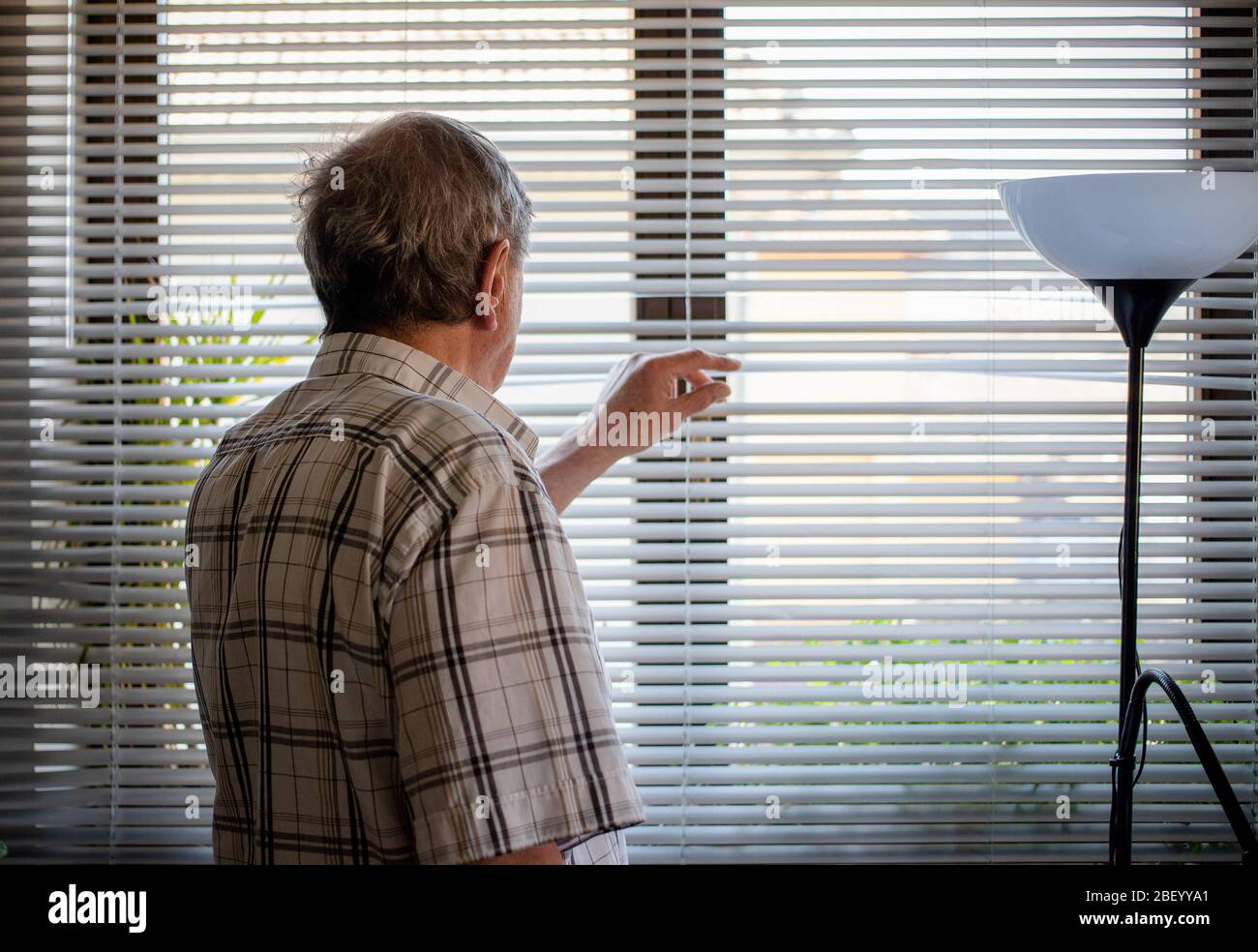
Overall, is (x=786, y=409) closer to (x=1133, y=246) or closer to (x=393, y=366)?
(x=1133, y=246)

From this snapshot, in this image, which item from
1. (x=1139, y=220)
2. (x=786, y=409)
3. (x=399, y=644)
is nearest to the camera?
(x=399, y=644)

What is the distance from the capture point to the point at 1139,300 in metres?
1.32

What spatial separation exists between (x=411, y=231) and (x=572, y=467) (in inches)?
22.3

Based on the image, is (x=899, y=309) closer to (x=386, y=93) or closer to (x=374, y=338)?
(x=386, y=93)

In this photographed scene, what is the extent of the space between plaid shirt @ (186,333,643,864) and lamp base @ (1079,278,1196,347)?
37.1 inches

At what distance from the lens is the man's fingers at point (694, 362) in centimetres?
133

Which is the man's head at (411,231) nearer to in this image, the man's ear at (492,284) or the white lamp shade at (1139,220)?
the man's ear at (492,284)

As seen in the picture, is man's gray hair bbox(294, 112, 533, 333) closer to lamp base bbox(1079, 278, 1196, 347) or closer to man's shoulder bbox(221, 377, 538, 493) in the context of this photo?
man's shoulder bbox(221, 377, 538, 493)

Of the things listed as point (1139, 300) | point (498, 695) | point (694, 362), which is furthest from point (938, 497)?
point (498, 695)

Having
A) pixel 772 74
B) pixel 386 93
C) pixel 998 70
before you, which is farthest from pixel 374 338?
pixel 998 70

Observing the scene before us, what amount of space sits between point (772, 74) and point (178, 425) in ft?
4.18

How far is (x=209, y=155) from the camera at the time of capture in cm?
181

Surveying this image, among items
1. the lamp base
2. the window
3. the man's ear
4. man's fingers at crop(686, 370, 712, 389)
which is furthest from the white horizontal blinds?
the man's ear

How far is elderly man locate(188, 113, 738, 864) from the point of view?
0.78 metres
